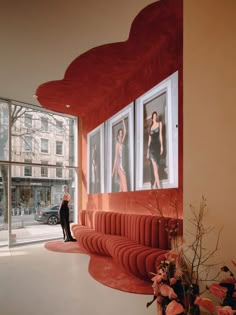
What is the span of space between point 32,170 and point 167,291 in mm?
8074

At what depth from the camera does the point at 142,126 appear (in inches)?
237

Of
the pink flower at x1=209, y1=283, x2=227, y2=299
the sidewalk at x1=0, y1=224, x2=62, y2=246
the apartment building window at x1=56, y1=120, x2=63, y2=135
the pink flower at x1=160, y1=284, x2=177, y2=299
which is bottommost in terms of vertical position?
the sidewalk at x1=0, y1=224, x2=62, y2=246

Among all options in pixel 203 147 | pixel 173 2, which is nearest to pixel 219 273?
pixel 203 147

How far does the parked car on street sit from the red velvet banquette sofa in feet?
6.76

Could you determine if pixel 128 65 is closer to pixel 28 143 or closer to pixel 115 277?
pixel 115 277

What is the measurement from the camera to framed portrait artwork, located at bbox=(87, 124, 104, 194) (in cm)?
821

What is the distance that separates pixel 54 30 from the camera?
467 centimetres

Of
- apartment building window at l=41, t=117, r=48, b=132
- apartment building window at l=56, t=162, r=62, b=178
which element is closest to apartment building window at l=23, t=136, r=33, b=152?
apartment building window at l=41, t=117, r=48, b=132

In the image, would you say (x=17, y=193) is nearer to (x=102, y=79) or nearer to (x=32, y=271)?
(x=32, y=271)

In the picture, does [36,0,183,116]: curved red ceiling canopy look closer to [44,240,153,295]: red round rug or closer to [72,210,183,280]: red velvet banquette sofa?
[72,210,183,280]: red velvet banquette sofa

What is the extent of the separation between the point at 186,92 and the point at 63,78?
5165mm

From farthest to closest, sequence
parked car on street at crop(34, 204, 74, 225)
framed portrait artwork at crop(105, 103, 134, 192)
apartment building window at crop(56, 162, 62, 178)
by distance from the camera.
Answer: apartment building window at crop(56, 162, 62, 178)
parked car on street at crop(34, 204, 74, 225)
framed portrait artwork at crop(105, 103, 134, 192)

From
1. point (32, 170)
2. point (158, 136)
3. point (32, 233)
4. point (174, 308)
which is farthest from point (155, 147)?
point (32, 233)

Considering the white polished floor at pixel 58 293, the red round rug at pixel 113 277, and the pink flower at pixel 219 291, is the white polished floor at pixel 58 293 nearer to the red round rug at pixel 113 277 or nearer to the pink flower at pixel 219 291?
the red round rug at pixel 113 277
